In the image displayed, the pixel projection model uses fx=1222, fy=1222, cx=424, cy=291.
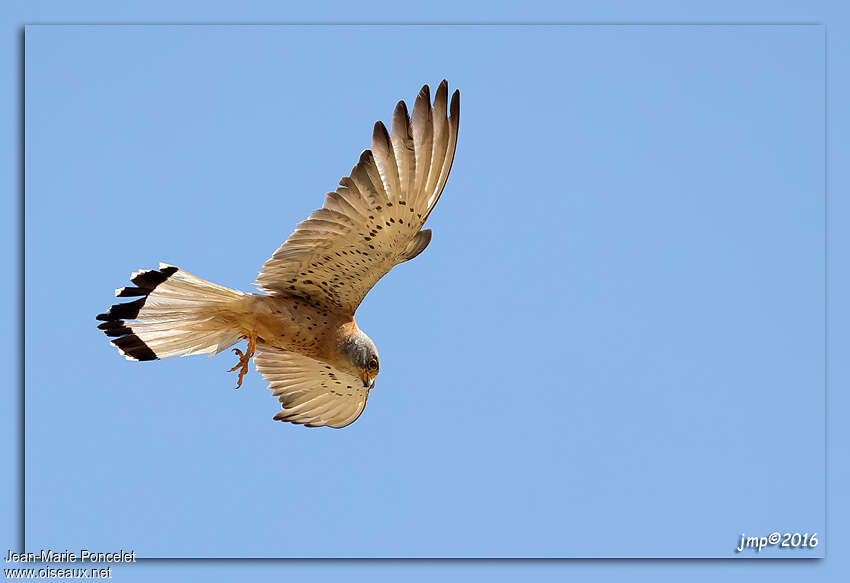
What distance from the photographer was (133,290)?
16.7 ft

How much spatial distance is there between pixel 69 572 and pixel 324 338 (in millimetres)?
1697

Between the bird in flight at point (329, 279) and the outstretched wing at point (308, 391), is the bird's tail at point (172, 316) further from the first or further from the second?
the outstretched wing at point (308, 391)

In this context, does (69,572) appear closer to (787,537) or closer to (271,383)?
(271,383)

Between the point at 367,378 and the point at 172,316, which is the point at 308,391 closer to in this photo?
the point at 367,378

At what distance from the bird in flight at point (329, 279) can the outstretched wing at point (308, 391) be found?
11 cm

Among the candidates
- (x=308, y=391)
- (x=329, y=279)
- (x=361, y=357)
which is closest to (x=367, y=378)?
(x=361, y=357)

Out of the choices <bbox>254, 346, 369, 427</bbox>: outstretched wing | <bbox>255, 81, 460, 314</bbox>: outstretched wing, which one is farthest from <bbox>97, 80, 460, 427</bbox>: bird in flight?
<bbox>254, 346, 369, 427</bbox>: outstretched wing

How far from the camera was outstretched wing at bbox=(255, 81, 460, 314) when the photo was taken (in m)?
4.80

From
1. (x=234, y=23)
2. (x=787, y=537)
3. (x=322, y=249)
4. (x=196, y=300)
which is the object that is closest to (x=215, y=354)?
(x=196, y=300)

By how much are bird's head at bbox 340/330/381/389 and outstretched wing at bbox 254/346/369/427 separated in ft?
1.39

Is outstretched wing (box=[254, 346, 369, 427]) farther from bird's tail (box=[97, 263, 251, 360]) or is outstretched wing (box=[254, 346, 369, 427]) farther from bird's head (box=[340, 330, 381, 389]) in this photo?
bird's tail (box=[97, 263, 251, 360])

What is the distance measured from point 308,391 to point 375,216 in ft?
4.66

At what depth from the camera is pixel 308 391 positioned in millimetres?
6109

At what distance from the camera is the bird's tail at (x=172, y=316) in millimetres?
5102
